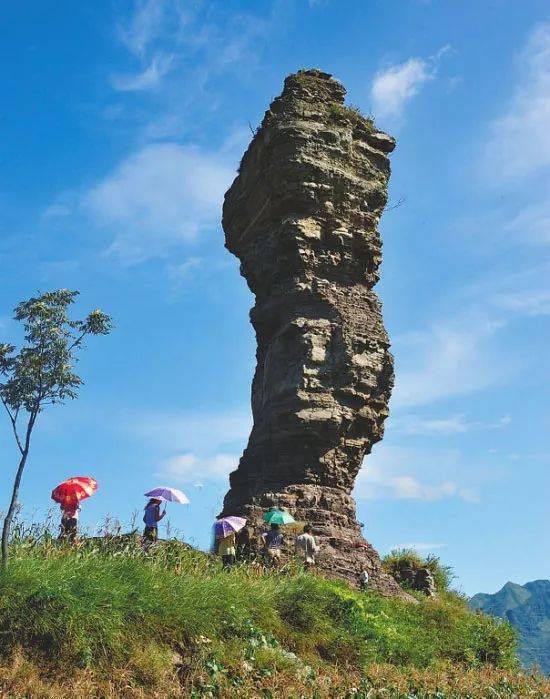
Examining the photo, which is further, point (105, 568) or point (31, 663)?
point (105, 568)

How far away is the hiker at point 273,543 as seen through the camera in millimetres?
15008

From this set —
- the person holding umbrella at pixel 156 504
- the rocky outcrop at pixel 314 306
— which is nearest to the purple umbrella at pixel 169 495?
the person holding umbrella at pixel 156 504

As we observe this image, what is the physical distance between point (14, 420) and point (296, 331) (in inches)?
421

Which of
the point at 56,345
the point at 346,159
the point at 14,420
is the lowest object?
the point at 14,420

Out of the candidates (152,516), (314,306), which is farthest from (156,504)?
(314,306)

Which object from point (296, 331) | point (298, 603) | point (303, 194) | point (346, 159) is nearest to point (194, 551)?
point (298, 603)

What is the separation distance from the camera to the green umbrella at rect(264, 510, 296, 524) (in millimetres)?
15852

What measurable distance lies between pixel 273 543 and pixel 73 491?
5306 mm

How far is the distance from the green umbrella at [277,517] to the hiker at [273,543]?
16 cm

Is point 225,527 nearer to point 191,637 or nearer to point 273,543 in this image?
point 273,543

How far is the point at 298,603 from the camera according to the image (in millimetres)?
10945

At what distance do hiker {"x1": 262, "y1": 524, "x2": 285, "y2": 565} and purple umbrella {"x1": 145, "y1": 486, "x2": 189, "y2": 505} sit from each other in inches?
98.6

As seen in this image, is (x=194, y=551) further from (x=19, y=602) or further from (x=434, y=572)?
(x=434, y=572)

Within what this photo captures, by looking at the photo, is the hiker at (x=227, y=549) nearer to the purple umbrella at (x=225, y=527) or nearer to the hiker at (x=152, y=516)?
the purple umbrella at (x=225, y=527)
